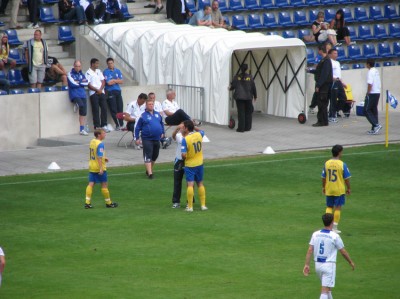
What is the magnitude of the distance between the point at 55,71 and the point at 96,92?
6.64ft

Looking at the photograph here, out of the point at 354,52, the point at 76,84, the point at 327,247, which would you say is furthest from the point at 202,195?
the point at 354,52

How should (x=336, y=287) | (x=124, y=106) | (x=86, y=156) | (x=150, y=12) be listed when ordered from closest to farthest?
1. (x=336, y=287)
2. (x=86, y=156)
3. (x=124, y=106)
4. (x=150, y=12)

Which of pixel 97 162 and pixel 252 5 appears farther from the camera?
pixel 252 5

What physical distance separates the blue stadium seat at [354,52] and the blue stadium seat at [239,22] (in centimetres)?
399

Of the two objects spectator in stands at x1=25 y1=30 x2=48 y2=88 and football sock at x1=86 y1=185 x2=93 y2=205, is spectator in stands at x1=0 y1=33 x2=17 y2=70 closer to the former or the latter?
spectator in stands at x1=25 y1=30 x2=48 y2=88

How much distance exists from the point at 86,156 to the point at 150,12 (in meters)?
11.0

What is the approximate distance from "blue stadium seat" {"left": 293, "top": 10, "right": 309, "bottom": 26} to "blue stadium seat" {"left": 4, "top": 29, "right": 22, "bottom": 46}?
10.6m

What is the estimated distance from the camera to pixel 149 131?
2392 centimetres

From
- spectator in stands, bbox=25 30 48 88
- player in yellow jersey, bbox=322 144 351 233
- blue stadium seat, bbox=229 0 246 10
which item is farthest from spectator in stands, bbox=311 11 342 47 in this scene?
player in yellow jersey, bbox=322 144 351 233

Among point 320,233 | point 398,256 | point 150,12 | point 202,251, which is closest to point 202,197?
point 202,251

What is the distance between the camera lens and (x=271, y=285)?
51.8ft

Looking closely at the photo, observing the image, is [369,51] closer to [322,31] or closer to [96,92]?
[322,31]

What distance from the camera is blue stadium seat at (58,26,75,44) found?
33.8 metres

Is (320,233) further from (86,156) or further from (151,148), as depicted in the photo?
(86,156)
